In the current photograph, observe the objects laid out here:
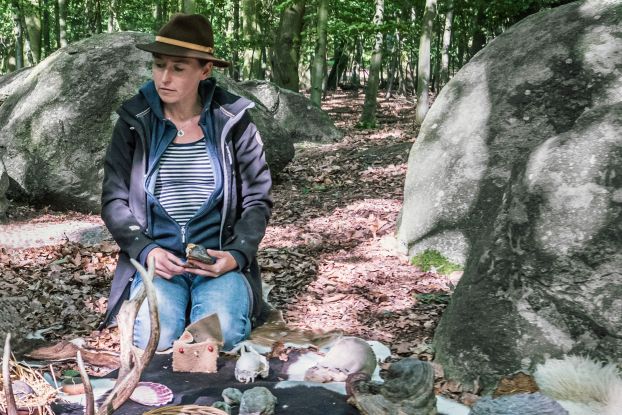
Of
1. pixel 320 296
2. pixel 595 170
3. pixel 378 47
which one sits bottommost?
pixel 320 296

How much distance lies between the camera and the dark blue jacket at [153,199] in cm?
427

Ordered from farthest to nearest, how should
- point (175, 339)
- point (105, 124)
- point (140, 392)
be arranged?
point (105, 124) → point (175, 339) → point (140, 392)

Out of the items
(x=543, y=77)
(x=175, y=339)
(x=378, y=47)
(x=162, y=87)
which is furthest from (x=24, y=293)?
(x=378, y=47)

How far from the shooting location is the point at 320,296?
568cm

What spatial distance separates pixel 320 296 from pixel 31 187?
17.5ft

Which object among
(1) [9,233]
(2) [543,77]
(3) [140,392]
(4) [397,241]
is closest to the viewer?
(3) [140,392]

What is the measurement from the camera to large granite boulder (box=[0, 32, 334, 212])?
908 centimetres

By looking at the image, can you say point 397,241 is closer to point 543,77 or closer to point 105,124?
point 543,77

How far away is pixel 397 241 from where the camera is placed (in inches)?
263

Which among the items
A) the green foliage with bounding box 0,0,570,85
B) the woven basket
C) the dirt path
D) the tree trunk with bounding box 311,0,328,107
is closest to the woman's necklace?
the dirt path

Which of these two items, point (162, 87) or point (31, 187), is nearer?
point (162, 87)

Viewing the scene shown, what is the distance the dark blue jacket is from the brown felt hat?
0.31 meters

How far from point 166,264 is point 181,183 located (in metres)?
0.53

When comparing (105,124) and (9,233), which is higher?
(105,124)
